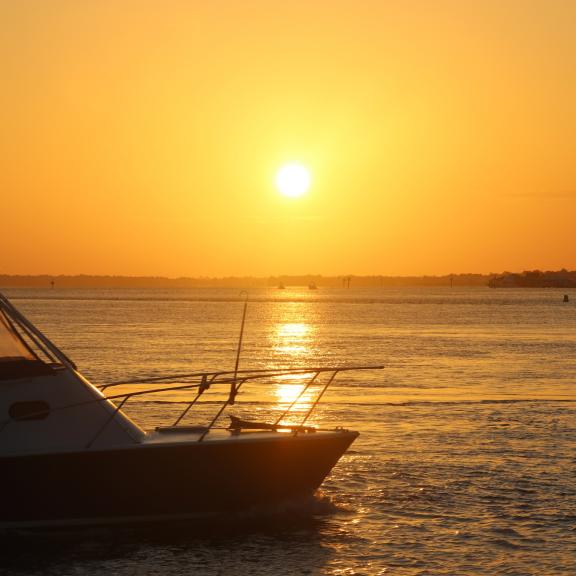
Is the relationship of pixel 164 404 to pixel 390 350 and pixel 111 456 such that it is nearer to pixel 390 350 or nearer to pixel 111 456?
pixel 111 456

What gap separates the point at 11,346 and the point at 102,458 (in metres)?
2.34

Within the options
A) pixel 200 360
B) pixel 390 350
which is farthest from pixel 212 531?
pixel 390 350

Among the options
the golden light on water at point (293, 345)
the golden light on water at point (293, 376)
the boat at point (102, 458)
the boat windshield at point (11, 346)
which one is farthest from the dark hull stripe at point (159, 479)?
the golden light on water at point (293, 345)

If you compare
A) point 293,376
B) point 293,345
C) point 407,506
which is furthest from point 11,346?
point 293,345

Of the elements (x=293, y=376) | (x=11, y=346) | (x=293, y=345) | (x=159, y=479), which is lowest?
(x=293, y=345)

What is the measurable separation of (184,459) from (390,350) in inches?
1803

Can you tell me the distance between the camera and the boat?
15.4 m

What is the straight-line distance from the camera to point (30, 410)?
50.9 ft

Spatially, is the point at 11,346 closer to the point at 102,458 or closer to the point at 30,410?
the point at 30,410

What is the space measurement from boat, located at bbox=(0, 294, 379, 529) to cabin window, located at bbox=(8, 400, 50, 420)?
15 mm

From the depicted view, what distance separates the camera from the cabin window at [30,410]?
1544 centimetres

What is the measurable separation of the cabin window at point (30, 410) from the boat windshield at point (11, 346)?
29.5 inches

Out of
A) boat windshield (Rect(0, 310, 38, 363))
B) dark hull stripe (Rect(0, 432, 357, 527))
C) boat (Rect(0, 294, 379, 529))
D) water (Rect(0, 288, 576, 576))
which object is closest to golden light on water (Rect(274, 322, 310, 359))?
water (Rect(0, 288, 576, 576))

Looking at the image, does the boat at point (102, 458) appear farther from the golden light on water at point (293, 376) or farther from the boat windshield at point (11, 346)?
the golden light on water at point (293, 376)
